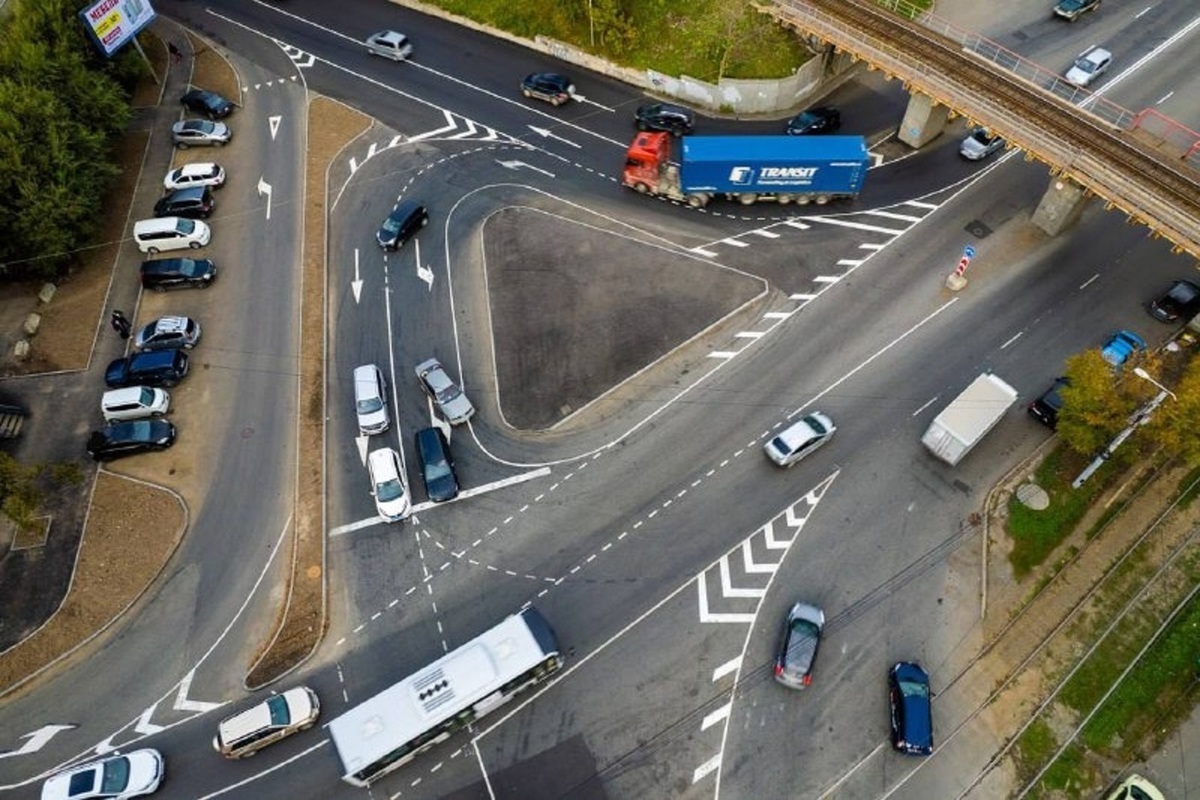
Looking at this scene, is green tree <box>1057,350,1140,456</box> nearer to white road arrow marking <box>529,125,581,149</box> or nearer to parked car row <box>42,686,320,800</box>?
white road arrow marking <box>529,125,581,149</box>

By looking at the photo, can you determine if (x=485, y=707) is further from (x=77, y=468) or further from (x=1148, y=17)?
(x=1148, y=17)

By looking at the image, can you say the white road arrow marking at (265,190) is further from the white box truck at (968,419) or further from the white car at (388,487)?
the white box truck at (968,419)

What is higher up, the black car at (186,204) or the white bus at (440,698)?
the black car at (186,204)

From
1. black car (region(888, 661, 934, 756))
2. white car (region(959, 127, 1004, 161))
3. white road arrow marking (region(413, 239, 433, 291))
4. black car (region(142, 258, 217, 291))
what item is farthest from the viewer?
white car (region(959, 127, 1004, 161))

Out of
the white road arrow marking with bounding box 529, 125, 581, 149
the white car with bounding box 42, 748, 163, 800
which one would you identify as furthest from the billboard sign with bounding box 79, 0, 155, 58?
the white car with bounding box 42, 748, 163, 800

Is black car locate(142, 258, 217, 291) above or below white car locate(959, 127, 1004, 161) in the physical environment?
above

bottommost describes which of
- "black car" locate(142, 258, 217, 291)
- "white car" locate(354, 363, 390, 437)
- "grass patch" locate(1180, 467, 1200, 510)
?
"grass patch" locate(1180, 467, 1200, 510)

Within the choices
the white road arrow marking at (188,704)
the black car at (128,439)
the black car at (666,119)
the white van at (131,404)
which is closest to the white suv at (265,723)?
the white road arrow marking at (188,704)
